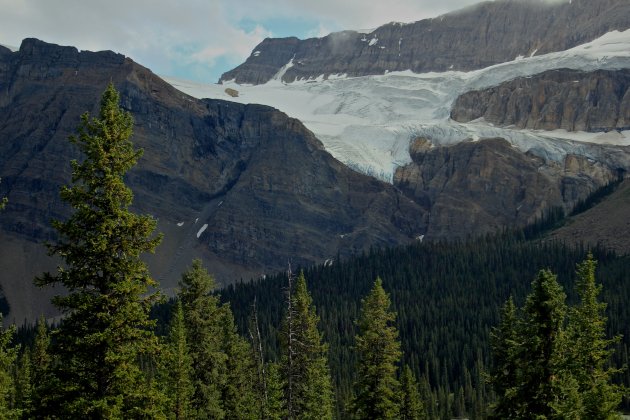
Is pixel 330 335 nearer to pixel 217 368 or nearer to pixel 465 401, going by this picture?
pixel 465 401

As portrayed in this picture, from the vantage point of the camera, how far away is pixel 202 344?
42.3 metres

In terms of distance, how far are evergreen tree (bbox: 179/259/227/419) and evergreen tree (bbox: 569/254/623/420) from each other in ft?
62.4

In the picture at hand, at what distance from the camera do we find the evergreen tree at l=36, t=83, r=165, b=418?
21.5 metres

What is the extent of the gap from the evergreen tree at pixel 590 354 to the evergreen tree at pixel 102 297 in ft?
51.8

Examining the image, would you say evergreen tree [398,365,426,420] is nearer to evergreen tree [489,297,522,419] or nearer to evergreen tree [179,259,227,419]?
evergreen tree [179,259,227,419]

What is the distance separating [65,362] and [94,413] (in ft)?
5.50

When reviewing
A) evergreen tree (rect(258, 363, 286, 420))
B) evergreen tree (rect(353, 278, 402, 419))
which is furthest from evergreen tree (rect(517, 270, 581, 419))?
evergreen tree (rect(258, 363, 286, 420))

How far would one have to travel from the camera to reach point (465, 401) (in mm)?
121125

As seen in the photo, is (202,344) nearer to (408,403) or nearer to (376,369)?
(376,369)

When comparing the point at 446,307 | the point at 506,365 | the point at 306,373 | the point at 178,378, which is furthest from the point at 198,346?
the point at 446,307

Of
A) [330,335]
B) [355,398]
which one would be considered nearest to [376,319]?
[355,398]

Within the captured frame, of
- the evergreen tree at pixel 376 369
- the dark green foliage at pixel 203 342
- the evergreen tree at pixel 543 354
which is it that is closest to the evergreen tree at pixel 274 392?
the dark green foliage at pixel 203 342

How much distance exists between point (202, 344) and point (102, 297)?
2141 centimetres

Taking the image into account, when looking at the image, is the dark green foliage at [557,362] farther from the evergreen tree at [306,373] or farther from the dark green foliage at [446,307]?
the dark green foliage at [446,307]
